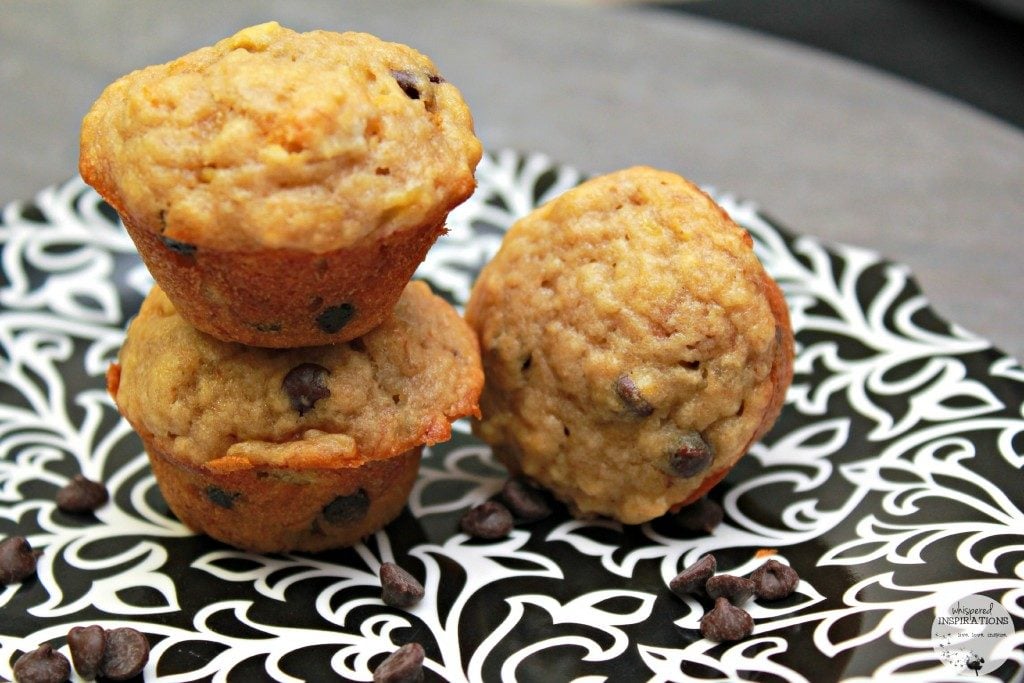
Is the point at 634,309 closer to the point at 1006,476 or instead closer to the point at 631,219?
the point at 631,219

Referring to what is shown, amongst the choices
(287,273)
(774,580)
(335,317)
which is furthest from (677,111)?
(287,273)

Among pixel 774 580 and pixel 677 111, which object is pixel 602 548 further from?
pixel 677 111

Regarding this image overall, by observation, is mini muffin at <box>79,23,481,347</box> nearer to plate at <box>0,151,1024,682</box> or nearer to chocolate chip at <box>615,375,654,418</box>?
chocolate chip at <box>615,375,654,418</box>

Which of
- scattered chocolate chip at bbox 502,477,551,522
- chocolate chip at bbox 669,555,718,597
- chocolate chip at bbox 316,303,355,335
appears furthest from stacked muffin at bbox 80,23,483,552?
chocolate chip at bbox 669,555,718,597

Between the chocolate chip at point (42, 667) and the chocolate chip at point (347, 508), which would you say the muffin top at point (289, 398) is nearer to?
the chocolate chip at point (347, 508)

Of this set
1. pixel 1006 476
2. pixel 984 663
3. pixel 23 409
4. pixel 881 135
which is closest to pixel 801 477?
pixel 1006 476

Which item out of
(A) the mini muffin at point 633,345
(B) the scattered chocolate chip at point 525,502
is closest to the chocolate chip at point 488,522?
(B) the scattered chocolate chip at point 525,502
